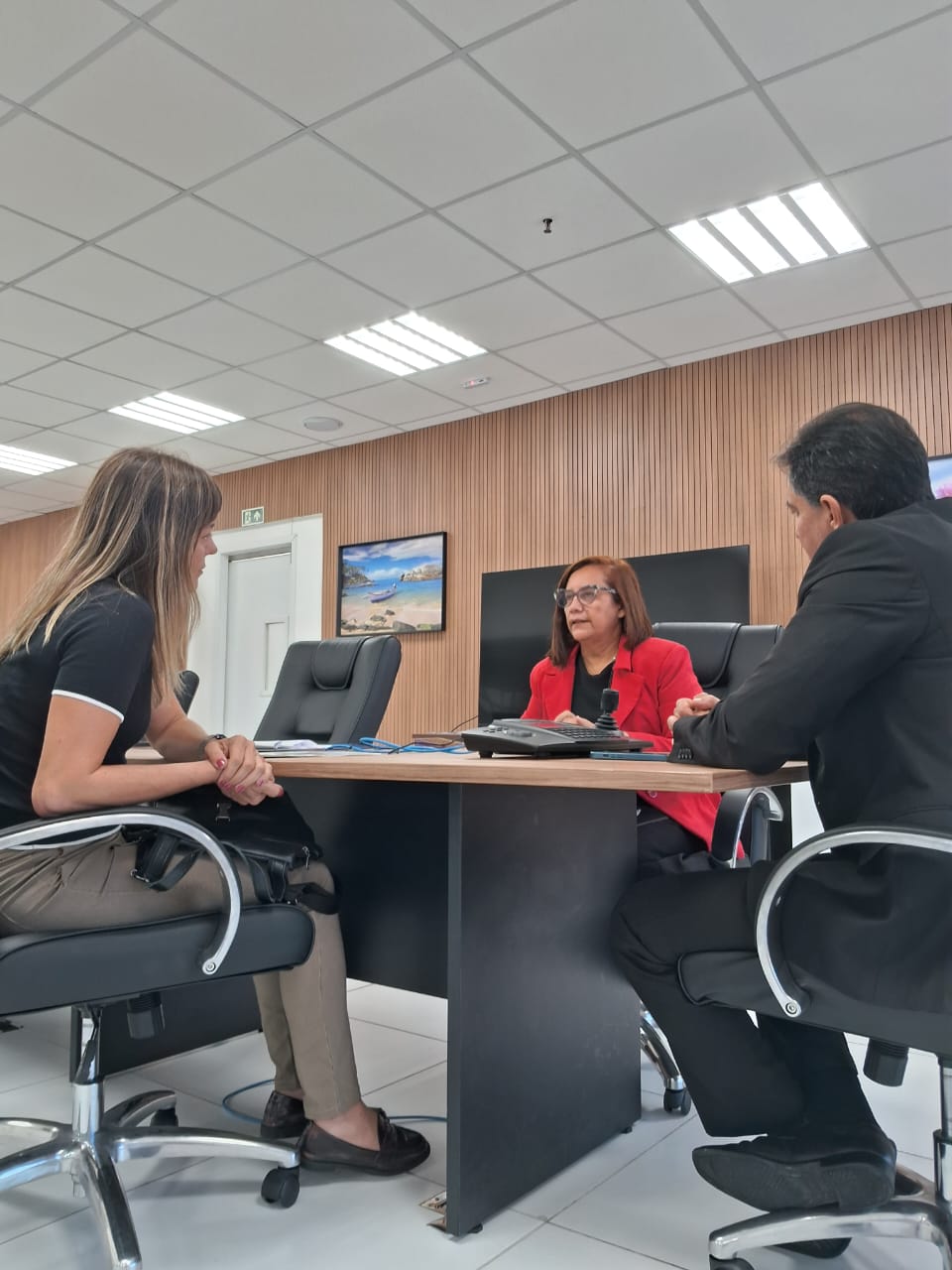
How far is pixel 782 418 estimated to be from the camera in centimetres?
526

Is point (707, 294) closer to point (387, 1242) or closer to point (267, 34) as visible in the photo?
point (267, 34)

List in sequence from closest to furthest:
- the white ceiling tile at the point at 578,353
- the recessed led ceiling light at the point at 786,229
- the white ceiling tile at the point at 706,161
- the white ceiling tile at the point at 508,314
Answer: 1. the white ceiling tile at the point at 706,161
2. the recessed led ceiling light at the point at 786,229
3. the white ceiling tile at the point at 508,314
4. the white ceiling tile at the point at 578,353

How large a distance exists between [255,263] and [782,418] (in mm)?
2929

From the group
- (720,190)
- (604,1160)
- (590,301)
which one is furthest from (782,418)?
(604,1160)

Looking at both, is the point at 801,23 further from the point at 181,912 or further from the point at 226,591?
the point at 226,591

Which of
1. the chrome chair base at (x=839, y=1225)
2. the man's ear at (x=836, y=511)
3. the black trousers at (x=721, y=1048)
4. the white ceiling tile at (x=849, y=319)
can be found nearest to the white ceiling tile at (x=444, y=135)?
the white ceiling tile at (x=849, y=319)

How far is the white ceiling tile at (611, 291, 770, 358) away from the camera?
15.6 feet

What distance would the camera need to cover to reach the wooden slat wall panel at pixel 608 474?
5031mm

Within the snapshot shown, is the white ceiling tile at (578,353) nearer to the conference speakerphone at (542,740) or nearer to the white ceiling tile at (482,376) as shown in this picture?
the white ceiling tile at (482,376)

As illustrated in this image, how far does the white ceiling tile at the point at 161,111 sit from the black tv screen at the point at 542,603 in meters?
3.04

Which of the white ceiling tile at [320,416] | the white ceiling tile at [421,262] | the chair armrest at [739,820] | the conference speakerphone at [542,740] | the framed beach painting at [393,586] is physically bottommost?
the chair armrest at [739,820]

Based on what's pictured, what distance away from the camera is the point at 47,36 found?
2.94 metres

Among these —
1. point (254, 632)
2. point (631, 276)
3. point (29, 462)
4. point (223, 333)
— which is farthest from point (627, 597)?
point (29, 462)

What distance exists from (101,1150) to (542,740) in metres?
0.96
